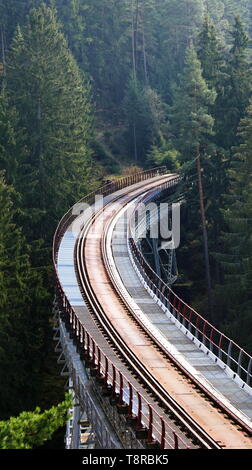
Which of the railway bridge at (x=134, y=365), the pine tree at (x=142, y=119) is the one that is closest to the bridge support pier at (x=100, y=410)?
the railway bridge at (x=134, y=365)

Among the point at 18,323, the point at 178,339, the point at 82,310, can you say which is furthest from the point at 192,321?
the point at 178,339

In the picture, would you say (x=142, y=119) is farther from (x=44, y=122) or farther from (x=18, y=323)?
(x=18, y=323)

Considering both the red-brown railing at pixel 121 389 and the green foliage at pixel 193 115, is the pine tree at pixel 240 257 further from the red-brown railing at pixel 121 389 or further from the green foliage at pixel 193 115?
the red-brown railing at pixel 121 389

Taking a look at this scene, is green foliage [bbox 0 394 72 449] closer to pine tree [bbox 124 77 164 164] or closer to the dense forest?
Answer: the dense forest

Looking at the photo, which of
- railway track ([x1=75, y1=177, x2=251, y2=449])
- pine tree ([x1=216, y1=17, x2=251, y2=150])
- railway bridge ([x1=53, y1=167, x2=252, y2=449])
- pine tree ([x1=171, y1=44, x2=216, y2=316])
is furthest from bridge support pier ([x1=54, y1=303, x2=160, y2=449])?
pine tree ([x1=216, y1=17, x2=251, y2=150])

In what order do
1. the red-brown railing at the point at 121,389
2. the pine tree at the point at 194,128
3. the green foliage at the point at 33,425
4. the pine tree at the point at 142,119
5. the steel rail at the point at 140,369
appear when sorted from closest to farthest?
the green foliage at the point at 33,425 < the red-brown railing at the point at 121,389 < the steel rail at the point at 140,369 < the pine tree at the point at 194,128 < the pine tree at the point at 142,119

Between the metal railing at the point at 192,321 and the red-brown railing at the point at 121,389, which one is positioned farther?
the metal railing at the point at 192,321
